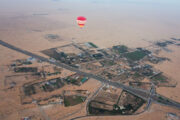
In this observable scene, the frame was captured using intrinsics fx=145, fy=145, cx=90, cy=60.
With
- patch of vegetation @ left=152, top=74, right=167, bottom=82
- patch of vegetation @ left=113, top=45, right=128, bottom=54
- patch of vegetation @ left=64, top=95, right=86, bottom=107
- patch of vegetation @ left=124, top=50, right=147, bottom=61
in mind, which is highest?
patch of vegetation @ left=113, top=45, right=128, bottom=54

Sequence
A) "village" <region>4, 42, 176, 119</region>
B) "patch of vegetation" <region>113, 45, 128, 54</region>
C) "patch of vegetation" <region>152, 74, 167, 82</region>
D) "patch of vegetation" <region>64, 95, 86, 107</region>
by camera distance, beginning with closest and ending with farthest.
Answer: "patch of vegetation" <region>64, 95, 86, 107</region>, "village" <region>4, 42, 176, 119</region>, "patch of vegetation" <region>152, 74, 167, 82</region>, "patch of vegetation" <region>113, 45, 128, 54</region>

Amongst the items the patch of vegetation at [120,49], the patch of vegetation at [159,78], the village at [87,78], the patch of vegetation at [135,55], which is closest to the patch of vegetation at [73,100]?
the village at [87,78]

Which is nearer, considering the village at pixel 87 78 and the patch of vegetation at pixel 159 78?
the village at pixel 87 78

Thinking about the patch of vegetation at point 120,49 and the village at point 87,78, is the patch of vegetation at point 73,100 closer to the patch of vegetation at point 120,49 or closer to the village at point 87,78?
the village at point 87,78

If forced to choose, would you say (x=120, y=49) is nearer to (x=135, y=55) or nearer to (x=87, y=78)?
(x=135, y=55)

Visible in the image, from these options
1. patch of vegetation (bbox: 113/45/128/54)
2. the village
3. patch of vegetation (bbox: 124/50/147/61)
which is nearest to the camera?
the village

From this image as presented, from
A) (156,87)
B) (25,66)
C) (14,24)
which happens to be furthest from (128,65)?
(14,24)

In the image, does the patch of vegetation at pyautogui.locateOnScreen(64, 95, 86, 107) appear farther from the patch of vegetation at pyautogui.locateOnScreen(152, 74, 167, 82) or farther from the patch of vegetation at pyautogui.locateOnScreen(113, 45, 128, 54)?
the patch of vegetation at pyautogui.locateOnScreen(113, 45, 128, 54)

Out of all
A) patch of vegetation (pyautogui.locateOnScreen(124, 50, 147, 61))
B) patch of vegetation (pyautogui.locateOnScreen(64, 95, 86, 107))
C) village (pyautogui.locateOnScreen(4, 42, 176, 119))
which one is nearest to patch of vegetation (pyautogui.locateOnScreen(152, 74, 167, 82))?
village (pyautogui.locateOnScreen(4, 42, 176, 119))

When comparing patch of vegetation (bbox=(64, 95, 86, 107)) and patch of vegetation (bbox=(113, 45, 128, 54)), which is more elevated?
patch of vegetation (bbox=(113, 45, 128, 54))
